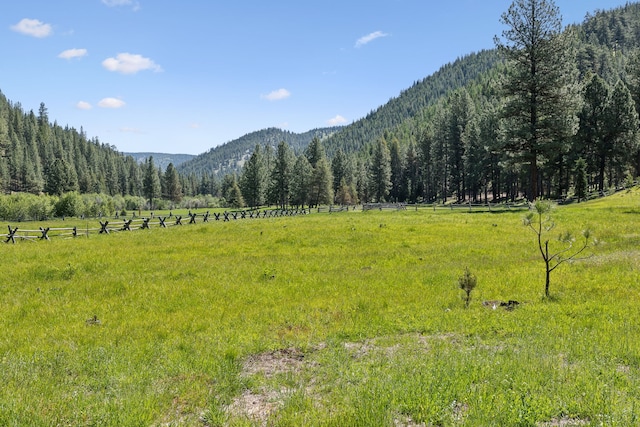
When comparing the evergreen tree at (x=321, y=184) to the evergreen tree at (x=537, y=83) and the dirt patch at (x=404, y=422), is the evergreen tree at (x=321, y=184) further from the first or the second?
the dirt patch at (x=404, y=422)

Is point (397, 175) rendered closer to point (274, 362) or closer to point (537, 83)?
point (537, 83)

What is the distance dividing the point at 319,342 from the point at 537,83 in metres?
37.9

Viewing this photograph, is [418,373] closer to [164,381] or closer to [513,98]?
[164,381]

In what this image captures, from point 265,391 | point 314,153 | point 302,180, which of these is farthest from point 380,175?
point 265,391

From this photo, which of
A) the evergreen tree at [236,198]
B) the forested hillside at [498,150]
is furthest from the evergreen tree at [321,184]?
the evergreen tree at [236,198]

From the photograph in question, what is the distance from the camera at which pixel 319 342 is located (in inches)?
321

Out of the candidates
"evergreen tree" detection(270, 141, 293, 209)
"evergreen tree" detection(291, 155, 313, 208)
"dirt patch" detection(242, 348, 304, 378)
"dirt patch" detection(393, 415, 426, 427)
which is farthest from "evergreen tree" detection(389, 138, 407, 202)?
"dirt patch" detection(393, 415, 426, 427)

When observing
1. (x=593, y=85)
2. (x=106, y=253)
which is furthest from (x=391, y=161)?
(x=106, y=253)

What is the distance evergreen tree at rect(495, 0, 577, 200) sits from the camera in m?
34.8

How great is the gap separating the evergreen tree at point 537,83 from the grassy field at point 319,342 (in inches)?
890

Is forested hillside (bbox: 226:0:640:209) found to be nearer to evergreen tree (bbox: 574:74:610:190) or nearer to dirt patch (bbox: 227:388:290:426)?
evergreen tree (bbox: 574:74:610:190)

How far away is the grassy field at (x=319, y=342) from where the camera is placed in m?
5.11

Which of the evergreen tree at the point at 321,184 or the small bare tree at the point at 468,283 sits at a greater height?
the evergreen tree at the point at 321,184

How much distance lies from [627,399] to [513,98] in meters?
39.0
